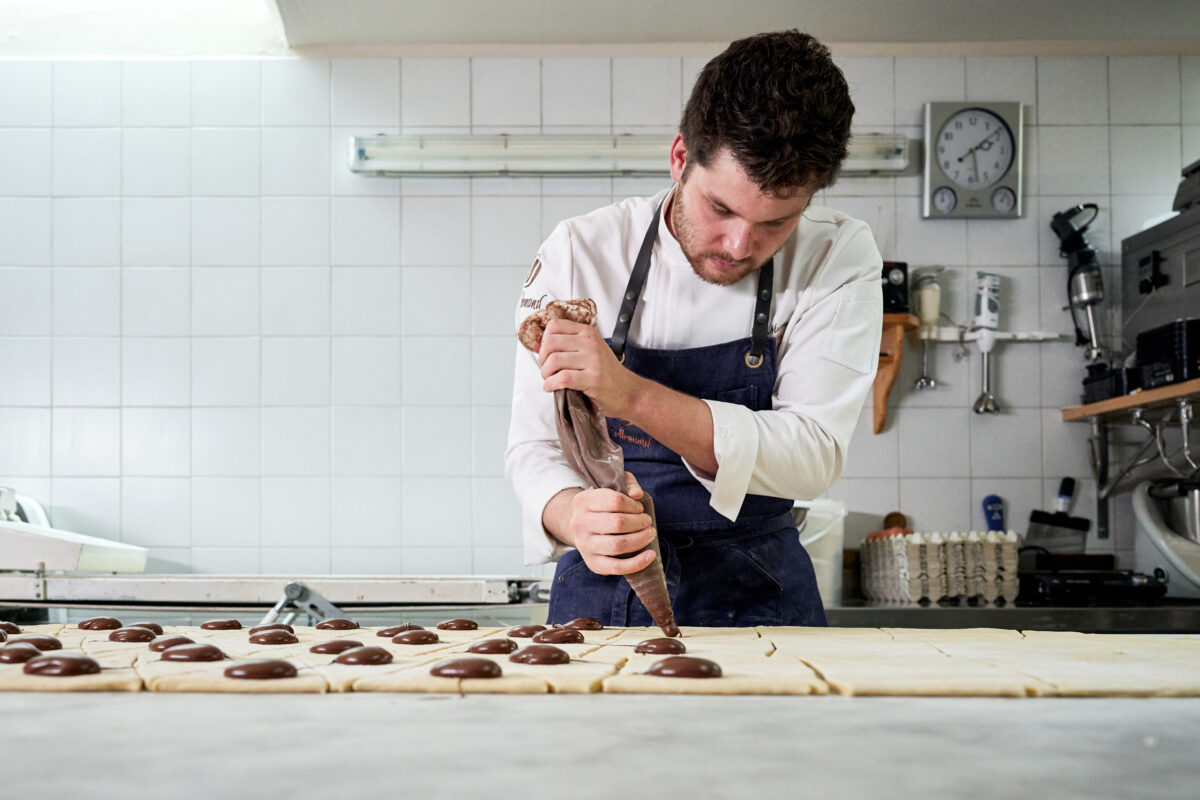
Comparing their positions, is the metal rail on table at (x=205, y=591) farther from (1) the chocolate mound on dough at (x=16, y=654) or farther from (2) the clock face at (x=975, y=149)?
(2) the clock face at (x=975, y=149)

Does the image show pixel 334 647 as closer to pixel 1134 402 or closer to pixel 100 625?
pixel 100 625

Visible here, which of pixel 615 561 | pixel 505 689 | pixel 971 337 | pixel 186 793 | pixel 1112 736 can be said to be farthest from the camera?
pixel 971 337

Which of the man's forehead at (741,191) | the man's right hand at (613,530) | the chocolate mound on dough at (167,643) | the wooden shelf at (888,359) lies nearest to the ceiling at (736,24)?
the wooden shelf at (888,359)

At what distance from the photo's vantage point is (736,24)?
316cm

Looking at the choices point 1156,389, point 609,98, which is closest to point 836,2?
point 609,98

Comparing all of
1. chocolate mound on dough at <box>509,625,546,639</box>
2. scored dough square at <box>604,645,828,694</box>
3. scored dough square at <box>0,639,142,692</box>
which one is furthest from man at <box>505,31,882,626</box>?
scored dough square at <box>0,639,142,692</box>

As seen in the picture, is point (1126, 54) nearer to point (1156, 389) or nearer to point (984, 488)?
point (1156, 389)

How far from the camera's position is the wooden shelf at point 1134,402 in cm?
265

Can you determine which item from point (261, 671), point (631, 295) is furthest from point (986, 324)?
point (261, 671)

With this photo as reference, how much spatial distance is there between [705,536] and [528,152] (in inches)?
79.3

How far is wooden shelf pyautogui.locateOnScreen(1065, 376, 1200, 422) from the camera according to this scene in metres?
2.65

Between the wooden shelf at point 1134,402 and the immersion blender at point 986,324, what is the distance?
25 centimetres

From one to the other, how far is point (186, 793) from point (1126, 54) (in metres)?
3.78

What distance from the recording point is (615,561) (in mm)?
1276
